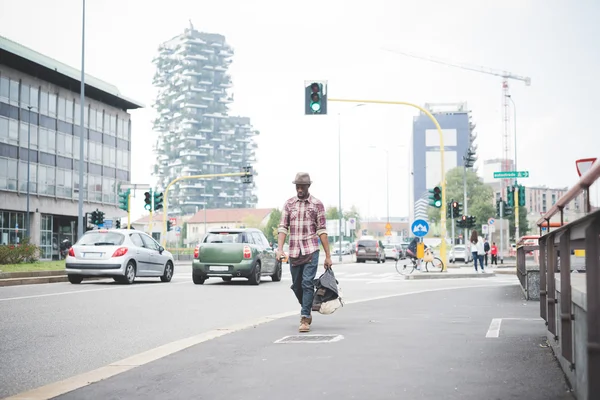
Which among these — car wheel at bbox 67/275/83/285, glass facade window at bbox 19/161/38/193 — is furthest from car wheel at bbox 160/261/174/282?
glass facade window at bbox 19/161/38/193

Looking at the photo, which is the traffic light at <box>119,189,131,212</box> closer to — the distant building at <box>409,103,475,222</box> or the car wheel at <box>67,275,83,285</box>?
the car wheel at <box>67,275,83,285</box>

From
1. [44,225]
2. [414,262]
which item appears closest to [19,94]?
[44,225]

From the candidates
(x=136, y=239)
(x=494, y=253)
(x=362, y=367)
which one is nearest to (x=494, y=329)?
(x=362, y=367)

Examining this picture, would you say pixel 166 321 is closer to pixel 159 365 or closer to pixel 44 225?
pixel 159 365

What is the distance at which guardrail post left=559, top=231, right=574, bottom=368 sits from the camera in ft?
17.0

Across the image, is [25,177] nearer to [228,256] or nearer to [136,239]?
[136,239]

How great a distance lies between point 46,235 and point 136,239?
40358mm

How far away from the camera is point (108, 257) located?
2117cm

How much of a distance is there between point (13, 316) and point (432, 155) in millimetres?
161045

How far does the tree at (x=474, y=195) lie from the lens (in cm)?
12444

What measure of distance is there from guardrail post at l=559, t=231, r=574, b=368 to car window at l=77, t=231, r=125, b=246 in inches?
686

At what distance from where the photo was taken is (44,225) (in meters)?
59.6

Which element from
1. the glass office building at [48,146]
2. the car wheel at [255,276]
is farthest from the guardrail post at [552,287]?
the glass office building at [48,146]

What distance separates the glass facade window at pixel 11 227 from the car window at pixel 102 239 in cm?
3475
